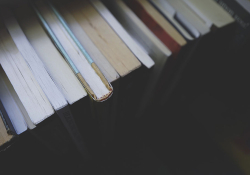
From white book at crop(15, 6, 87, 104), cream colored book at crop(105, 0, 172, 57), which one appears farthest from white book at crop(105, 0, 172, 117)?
white book at crop(15, 6, 87, 104)

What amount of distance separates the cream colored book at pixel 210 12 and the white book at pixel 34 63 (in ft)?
1.76

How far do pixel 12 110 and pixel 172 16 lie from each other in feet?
1.87

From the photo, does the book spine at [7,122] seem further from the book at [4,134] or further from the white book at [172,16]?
the white book at [172,16]

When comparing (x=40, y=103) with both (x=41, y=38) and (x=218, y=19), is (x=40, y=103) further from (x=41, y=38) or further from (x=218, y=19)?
(x=218, y=19)

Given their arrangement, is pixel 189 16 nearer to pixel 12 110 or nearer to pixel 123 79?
pixel 123 79

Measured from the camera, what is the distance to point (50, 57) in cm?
50

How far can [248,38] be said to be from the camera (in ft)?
2.42

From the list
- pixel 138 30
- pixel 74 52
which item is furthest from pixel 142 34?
pixel 74 52

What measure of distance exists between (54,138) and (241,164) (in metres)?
0.93

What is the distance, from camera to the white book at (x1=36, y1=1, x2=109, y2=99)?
0.47 meters

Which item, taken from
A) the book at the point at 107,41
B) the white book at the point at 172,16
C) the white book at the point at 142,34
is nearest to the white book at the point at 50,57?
the book at the point at 107,41

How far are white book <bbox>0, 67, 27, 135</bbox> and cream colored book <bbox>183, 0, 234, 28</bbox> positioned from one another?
64 centimetres

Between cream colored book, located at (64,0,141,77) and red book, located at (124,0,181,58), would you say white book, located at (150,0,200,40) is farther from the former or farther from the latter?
cream colored book, located at (64,0,141,77)

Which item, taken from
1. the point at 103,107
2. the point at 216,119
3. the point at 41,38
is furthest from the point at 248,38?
the point at 41,38
